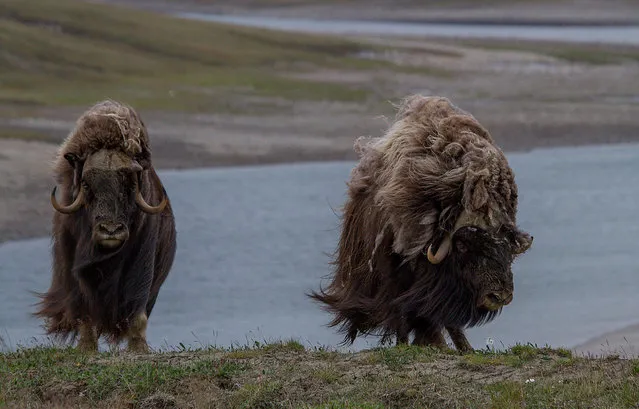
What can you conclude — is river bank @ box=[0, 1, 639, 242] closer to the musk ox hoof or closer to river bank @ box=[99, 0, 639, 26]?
river bank @ box=[99, 0, 639, 26]

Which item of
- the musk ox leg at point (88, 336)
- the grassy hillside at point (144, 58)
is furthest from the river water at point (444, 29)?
the musk ox leg at point (88, 336)

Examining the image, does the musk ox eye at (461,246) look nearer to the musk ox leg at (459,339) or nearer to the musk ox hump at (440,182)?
the musk ox hump at (440,182)

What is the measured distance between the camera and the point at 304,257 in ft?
46.3

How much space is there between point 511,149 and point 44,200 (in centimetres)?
803

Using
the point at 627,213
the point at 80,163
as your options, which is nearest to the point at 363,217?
the point at 80,163

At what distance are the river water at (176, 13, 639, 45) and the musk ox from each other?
24628 millimetres

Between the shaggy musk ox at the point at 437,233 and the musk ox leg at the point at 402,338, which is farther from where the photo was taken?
the musk ox leg at the point at 402,338

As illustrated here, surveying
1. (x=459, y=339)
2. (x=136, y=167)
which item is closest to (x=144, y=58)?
(x=136, y=167)

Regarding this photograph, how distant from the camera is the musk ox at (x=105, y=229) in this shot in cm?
694

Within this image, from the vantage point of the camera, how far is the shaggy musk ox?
6617 mm

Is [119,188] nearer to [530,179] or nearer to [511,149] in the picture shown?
[530,179]

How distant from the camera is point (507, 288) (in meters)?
6.57

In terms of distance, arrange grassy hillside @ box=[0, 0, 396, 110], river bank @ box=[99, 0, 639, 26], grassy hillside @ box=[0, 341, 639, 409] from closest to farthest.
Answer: grassy hillside @ box=[0, 341, 639, 409] < grassy hillside @ box=[0, 0, 396, 110] < river bank @ box=[99, 0, 639, 26]

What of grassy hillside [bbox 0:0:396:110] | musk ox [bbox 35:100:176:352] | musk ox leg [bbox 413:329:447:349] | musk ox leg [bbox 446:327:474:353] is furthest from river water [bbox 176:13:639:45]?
musk ox leg [bbox 413:329:447:349]
